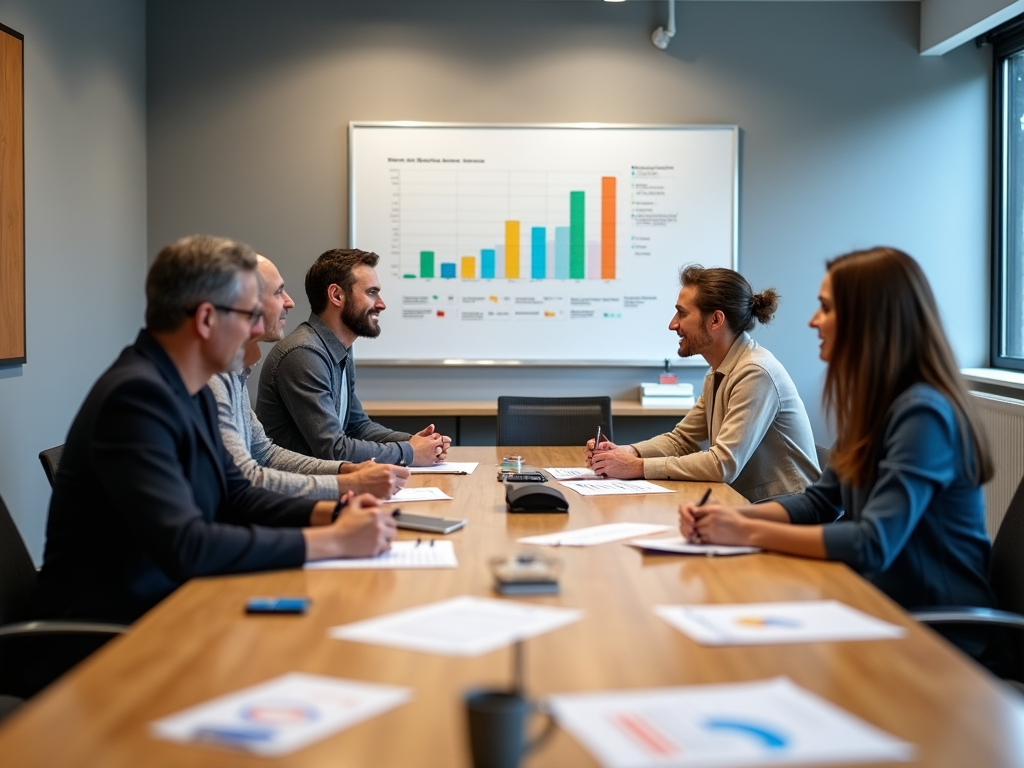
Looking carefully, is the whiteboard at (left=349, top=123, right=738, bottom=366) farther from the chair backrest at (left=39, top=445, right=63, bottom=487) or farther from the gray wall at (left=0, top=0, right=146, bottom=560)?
the chair backrest at (left=39, top=445, right=63, bottom=487)

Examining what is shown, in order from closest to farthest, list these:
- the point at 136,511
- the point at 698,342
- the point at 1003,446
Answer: the point at 136,511 < the point at 698,342 < the point at 1003,446

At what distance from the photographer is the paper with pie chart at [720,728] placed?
1.03 m

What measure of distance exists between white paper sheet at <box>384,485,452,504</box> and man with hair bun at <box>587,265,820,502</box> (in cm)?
55

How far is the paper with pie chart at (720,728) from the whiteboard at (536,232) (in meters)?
4.16

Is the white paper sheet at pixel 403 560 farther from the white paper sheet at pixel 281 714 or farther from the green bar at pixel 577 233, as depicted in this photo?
the green bar at pixel 577 233

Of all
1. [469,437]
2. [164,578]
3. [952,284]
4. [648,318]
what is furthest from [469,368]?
[164,578]

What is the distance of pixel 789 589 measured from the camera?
1.74 m

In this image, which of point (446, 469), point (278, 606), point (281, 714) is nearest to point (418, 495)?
point (446, 469)

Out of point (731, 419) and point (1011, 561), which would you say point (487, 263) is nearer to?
point (731, 419)

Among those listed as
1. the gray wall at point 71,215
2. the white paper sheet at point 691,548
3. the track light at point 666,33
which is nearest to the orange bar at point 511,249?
the track light at point 666,33

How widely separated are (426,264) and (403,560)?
351 cm

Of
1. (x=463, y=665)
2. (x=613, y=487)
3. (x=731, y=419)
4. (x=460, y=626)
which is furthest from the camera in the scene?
(x=731, y=419)

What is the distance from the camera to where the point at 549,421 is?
4.02 metres

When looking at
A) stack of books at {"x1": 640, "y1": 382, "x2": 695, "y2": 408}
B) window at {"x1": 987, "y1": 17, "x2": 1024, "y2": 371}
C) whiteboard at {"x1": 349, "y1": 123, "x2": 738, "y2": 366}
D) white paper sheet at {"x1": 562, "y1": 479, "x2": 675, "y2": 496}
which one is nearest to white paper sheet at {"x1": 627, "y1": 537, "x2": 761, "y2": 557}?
white paper sheet at {"x1": 562, "y1": 479, "x2": 675, "y2": 496}
